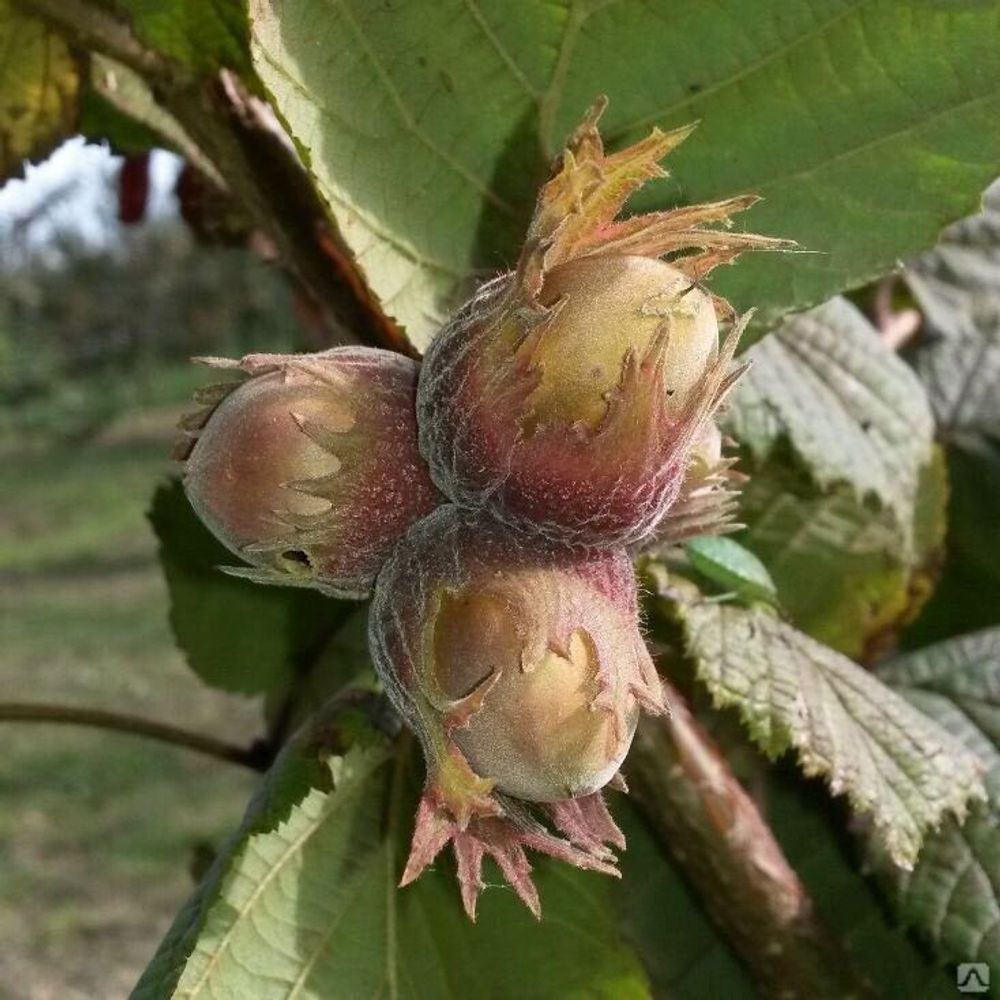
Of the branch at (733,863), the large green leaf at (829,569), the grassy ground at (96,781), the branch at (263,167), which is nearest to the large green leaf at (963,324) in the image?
the large green leaf at (829,569)

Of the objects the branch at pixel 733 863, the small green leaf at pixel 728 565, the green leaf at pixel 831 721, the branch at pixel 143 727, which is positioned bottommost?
the branch at pixel 143 727

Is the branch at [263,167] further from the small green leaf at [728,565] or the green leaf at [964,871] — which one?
the green leaf at [964,871]

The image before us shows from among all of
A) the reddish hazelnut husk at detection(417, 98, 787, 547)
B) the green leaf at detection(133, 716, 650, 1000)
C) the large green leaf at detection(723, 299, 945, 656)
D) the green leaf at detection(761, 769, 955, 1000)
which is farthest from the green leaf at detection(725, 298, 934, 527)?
the reddish hazelnut husk at detection(417, 98, 787, 547)

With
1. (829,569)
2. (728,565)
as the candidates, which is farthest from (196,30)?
(829,569)

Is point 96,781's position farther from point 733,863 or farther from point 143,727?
point 733,863

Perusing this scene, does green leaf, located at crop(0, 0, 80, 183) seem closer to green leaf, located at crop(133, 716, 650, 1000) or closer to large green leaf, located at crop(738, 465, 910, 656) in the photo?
green leaf, located at crop(133, 716, 650, 1000)

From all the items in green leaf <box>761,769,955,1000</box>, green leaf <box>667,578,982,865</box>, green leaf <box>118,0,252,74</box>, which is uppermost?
green leaf <box>118,0,252,74</box>
